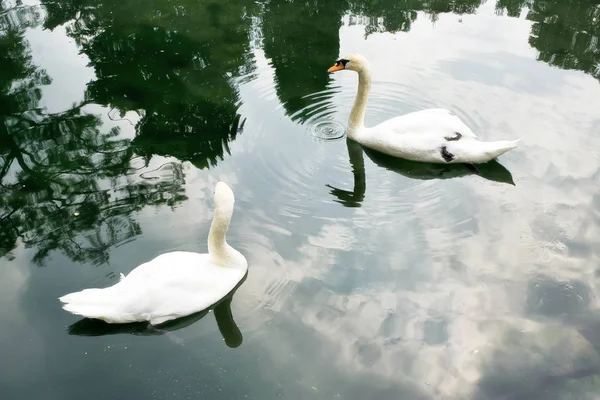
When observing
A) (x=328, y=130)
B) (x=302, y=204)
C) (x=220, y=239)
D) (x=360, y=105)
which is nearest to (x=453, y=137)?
(x=360, y=105)

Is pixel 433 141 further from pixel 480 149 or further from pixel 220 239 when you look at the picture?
pixel 220 239

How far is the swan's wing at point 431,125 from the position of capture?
6.88 meters

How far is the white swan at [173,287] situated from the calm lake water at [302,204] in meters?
0.19

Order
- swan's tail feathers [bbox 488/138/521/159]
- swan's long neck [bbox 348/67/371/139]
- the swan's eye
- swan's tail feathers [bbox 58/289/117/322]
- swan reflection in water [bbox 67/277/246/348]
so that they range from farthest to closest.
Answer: the swan's eye < swan's long neck [bbox 348/67/371/139] < swan's tail feathers [bbox 488/138/521/159] < swan reflection in water [bbox 67/277/246/348] < swan's tail feathers [bbox 58/289/117/322]

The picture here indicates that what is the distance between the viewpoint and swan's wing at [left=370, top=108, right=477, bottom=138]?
271 inches

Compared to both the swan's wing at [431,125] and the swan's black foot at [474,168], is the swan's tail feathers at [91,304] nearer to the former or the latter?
the swan's wing at [431,125]

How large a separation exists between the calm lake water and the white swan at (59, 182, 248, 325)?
0.19m

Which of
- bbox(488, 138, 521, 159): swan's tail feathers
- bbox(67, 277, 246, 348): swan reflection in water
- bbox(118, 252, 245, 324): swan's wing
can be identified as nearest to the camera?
bbox(118, 252, 245, 324): swan's wing

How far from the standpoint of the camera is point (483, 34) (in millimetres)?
10359

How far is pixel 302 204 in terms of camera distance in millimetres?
6520

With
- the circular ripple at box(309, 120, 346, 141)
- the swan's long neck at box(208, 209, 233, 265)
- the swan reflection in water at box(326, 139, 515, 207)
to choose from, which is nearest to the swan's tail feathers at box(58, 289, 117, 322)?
the swan's long neck at box(208, 209, 233, 265)

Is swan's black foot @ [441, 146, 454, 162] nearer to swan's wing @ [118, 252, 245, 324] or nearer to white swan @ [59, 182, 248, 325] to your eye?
white swan @ [59, 182, 248, 325]

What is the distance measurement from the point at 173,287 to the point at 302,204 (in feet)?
6.34

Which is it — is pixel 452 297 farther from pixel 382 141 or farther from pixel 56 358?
pixel 56 358
